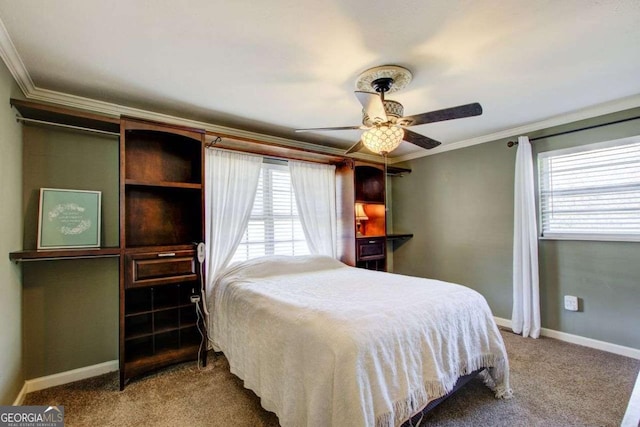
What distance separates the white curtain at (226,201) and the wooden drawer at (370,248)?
153 cm

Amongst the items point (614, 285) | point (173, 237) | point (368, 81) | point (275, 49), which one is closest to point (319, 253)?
point (173, 237)

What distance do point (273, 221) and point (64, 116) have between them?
82.0 inches

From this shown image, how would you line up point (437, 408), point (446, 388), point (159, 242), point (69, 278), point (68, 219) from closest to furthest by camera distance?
point (446, 388) → point (437, 408) → point (68, 219) → point (69, 278) → point (159, 242)

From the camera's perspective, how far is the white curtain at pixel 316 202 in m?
3.65

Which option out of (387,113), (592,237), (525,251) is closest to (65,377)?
(387,113)

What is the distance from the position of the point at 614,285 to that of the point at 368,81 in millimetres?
3091

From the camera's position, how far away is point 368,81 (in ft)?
7.08

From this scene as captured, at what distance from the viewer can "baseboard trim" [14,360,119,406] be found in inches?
87.5

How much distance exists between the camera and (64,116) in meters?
2.19

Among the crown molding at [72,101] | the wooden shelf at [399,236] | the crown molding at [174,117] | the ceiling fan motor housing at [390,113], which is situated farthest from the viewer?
the wooden shelf at [399,236]

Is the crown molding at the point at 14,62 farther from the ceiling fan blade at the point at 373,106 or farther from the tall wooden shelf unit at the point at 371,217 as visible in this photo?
the tall wooden shelf unit at the point at 371,217

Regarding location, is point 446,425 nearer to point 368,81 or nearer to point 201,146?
Answer: point 368,81

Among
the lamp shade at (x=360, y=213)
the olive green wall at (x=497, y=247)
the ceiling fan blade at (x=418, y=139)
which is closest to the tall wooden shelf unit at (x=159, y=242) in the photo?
the ceiling fan blade at (x=418, y=139)

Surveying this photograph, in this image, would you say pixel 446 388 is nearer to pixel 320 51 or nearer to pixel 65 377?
pixel 320 51
